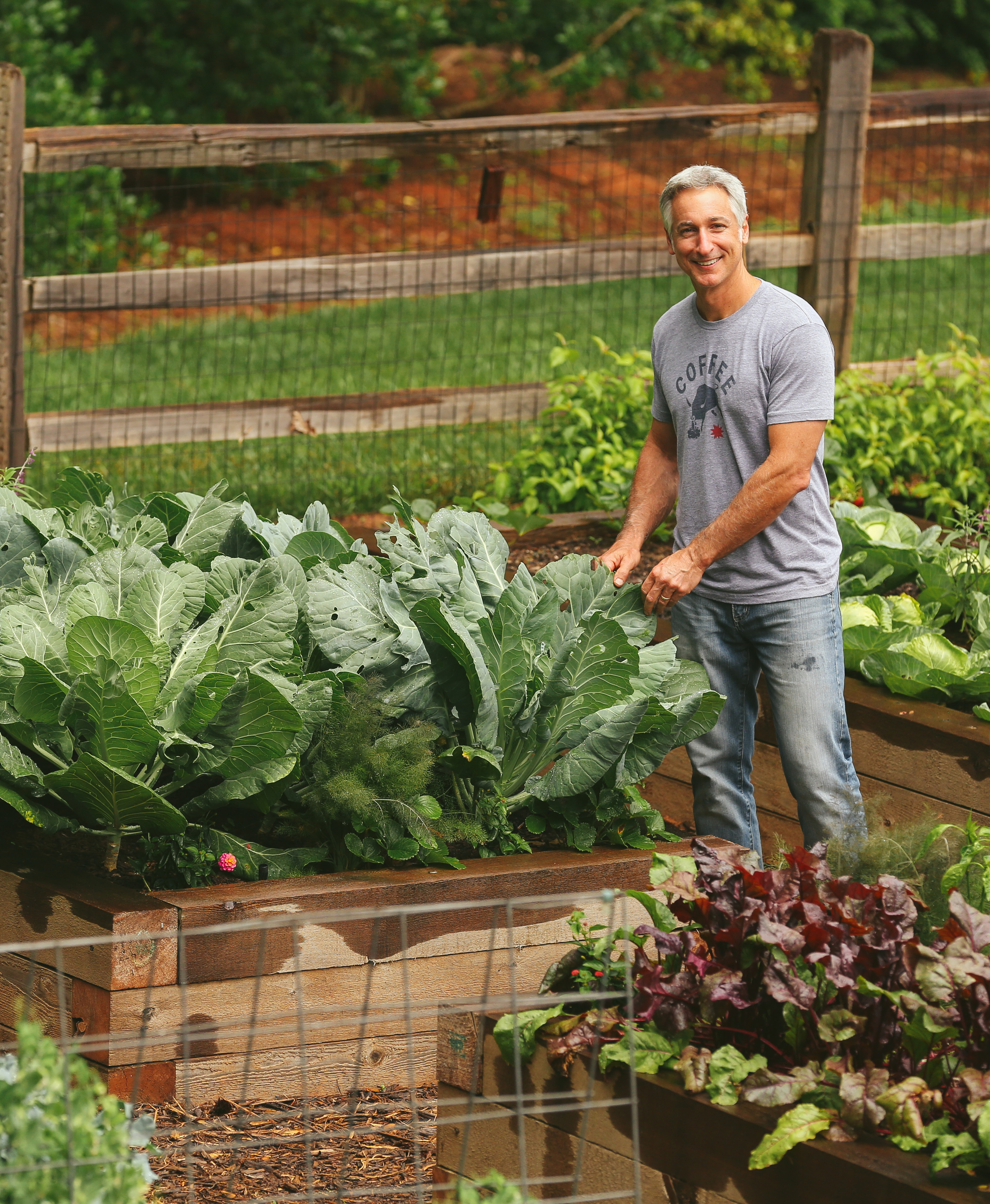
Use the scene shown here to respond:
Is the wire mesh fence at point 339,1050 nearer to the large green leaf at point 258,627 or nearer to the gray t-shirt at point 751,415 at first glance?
the large green leaf at point 258,627

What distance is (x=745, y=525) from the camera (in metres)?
3.20

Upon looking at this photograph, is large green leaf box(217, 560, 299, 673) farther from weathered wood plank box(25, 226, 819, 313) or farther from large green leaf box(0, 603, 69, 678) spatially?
weathered wood plank box(25, 226, 819, 313)

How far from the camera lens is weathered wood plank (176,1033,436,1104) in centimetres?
275

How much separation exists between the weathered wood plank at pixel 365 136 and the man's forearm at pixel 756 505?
118 inches

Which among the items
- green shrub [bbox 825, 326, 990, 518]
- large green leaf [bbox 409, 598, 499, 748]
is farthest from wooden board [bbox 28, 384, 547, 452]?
large green leaf [bbox 409, 598, 499, 748]

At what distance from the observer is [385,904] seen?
9.34 feet

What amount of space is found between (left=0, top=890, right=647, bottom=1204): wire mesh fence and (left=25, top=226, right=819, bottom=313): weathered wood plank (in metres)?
3.29

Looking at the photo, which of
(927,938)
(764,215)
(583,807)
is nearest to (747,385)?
(583,807)

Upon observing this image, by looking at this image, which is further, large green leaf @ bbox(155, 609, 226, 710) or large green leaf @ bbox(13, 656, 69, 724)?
large green leaf @ bbox(155, 609, 226, 710)

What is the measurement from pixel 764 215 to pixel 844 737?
1389cm

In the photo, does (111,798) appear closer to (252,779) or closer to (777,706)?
(252,779)

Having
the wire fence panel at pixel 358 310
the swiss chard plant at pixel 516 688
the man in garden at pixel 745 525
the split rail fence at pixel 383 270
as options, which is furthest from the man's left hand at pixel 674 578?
the wire fence panel at pixel 358 310

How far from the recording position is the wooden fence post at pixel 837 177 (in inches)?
244

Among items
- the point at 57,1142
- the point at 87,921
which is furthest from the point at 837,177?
the point at 57,1142
